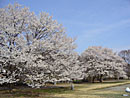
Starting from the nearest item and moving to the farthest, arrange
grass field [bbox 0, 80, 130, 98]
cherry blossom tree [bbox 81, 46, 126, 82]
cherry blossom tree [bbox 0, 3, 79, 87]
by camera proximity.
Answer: cherry blossom tree [bbox 0, 3, 79, 87], grass field [bbox 0, 80, 130, 98], cherry blossom tree [bbox 81, 46, 126, 82]

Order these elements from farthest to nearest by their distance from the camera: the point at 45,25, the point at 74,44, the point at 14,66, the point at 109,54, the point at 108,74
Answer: the point at 109,54 → the point at 108,74 → the point at 74,44 → the point at 45,25 → the point at 14,66

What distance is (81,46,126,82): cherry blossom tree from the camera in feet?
111

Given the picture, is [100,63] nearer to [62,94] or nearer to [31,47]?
[62,94]

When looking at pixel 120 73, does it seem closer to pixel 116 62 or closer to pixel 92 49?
pixel 116 62

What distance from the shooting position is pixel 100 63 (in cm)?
3478

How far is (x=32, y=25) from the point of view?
12727 mm

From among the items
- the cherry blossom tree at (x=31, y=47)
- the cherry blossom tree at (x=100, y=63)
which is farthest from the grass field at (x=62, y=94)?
the cherry blossom tree at (x=100, y=63)

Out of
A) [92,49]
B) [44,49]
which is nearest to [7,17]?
[44,49]

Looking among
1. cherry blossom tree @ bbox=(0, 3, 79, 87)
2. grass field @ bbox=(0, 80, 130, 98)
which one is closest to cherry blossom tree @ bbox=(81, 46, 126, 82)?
grass field @ bbox=(0, 80, 130, 98)

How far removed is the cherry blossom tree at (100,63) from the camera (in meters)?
33.8

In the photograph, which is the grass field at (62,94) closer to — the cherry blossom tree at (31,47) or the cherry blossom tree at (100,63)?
the cherry blossom tree at (31,47)

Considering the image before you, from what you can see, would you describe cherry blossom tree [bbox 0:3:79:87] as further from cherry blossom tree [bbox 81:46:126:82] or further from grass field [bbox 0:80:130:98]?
cherry blossom tree [bbox 81:46:126:82]

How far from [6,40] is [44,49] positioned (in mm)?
2784

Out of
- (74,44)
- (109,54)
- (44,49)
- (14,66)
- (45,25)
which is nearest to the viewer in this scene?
(14,66)
